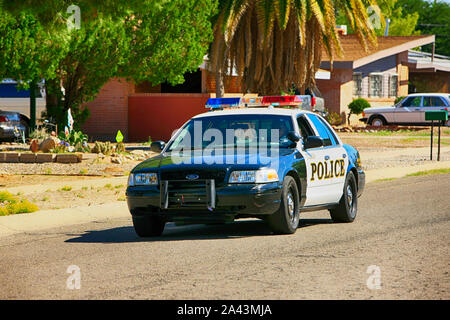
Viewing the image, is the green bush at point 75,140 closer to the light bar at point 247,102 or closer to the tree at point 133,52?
the tree at point 133,52

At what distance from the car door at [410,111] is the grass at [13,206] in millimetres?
29818

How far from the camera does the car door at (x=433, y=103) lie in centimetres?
4125

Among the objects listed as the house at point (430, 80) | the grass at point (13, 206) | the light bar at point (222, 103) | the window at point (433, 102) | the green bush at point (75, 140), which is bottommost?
the grass at point (13, 206)

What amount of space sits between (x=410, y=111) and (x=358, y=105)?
3.69 metres

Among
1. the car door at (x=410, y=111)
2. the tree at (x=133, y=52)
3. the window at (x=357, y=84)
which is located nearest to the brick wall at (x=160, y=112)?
the tree at (x=133, y=52)

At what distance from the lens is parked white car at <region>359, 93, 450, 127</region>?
136 ft

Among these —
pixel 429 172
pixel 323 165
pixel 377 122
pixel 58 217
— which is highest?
pixel 323 165

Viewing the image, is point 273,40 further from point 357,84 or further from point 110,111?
point 357,84

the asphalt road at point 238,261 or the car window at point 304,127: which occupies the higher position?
the car window at point 304,127

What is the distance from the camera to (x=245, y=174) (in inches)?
408

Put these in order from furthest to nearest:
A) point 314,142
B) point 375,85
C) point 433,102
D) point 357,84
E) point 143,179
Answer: point 375,85 < point 357,84 < point 433,102 < point 314,142 < point 143,179

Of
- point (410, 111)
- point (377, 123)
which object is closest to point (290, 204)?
point (410, 111)

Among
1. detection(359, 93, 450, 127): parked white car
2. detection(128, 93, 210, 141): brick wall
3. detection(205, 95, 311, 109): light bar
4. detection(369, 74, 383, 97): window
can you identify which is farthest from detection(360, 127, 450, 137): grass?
detection(205, 95, 311, 109): light bar

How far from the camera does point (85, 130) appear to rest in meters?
35.7
